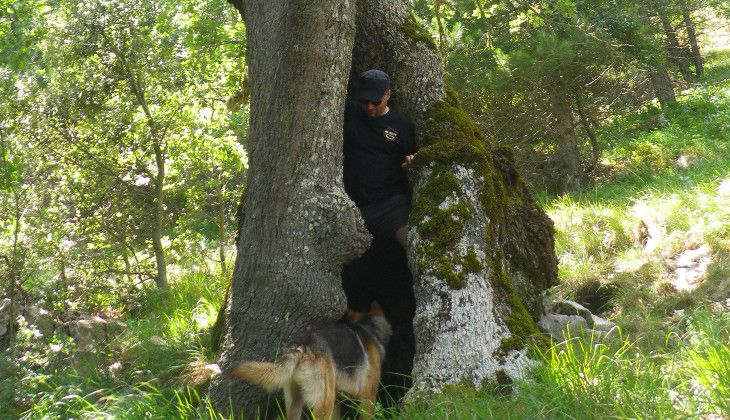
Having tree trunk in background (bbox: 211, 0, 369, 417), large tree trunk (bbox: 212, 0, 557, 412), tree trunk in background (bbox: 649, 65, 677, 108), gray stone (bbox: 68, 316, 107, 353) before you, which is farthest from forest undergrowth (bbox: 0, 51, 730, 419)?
tree trunk in background (bbox: 649, 65, 677, 108)

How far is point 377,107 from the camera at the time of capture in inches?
231

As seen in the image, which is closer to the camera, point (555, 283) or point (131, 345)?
point (555, 283)

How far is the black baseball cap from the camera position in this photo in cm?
571

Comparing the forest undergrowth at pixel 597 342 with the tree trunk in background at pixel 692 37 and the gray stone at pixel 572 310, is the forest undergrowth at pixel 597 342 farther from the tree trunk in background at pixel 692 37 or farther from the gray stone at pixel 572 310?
the tree trunk in background at pixel 692 37

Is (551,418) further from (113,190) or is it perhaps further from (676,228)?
(113,190)

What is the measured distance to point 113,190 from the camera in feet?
34.0

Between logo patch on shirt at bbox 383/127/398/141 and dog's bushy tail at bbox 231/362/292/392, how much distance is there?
2384 millimetres

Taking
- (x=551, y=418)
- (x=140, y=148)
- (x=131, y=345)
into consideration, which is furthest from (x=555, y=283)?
(x=140, y=148)

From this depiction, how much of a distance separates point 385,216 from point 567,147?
361 inches

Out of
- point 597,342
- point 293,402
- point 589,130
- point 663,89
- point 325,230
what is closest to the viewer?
point 293,402

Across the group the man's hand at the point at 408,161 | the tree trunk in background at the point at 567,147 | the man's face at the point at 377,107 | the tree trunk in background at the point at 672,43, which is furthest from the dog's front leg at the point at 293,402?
the tree trunk in background at the point at 672,43

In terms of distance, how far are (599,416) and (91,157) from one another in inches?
338

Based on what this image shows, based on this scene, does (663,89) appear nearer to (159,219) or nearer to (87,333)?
(159,219)

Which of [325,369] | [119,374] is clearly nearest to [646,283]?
[325,369]
